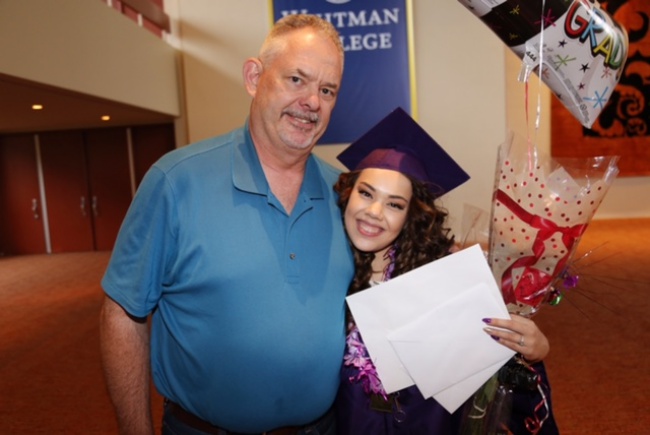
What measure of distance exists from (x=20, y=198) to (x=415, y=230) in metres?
8.77

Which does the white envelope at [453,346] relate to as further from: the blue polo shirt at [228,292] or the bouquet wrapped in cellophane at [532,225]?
the blue polo shirt at [228,292]

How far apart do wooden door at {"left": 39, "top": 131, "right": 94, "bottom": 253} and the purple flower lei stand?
7911 millimetres

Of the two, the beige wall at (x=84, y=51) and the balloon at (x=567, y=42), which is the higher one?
the beige wall at (x=84, y=51)

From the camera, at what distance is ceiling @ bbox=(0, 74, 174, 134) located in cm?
445

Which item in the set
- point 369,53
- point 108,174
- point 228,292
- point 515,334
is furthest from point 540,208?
point 108,174

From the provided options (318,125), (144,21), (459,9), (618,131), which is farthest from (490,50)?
(318,125)

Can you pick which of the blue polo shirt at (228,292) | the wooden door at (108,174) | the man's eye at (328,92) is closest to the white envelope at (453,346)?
the blue polo shirt at (228,292)

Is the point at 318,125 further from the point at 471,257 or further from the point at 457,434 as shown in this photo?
the point at 457,434

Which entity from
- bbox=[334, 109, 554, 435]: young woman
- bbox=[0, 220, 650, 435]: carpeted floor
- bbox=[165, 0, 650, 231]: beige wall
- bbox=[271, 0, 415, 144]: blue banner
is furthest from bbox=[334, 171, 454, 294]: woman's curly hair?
bbox=[165, 0, 650, 231]: beige wall

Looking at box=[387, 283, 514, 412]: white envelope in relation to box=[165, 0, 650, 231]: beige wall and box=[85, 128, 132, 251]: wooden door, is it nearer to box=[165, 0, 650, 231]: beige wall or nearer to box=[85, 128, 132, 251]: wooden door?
box=[165, 0, 650, 231]: beige wall

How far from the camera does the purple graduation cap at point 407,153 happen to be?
148 cm

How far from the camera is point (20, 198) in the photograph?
8406mm

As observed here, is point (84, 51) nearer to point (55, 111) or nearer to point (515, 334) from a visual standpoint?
point (55, 111)

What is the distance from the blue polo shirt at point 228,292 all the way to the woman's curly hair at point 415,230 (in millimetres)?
240
